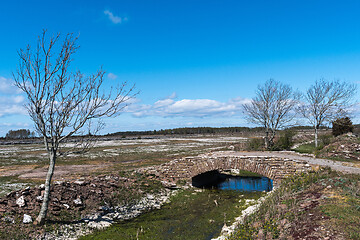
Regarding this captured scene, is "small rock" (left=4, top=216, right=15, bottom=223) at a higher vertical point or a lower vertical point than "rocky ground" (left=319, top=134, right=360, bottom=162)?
lower

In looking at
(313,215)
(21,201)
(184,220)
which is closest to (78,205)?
(21,201)

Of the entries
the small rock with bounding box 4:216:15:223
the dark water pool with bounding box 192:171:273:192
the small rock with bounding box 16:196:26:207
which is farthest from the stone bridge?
the small rock with bounding box 4:216:15:223

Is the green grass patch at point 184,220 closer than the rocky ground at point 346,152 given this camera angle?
Yes

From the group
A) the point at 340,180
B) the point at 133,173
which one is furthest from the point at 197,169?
the point at 340,180

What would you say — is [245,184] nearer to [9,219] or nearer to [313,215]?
[313,215]

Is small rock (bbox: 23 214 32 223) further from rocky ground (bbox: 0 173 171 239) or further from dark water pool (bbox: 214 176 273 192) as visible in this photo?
dark water pool (bbox: 214 176 273 192)

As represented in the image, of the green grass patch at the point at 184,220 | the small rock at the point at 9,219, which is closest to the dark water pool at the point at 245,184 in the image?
the green grass patch at the point at 184,220

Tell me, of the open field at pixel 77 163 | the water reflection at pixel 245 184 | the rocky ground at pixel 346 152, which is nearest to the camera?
the rocky ground at pixel 346 152

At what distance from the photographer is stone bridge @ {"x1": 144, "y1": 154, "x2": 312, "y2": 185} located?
1426 cm

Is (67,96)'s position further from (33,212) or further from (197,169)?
(197,169)

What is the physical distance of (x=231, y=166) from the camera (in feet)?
51.8

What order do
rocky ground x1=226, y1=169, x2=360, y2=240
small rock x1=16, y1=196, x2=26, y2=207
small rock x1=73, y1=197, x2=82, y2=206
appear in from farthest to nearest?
small rock x1=73, y1=197, x2=82, y2=206
small rock x1=16, y1=196, x2=26, y2=207
rocky ground x1=226, y1=169, x2=360, y2=240

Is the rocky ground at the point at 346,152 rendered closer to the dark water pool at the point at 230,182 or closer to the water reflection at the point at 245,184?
the water reflection at the point at 245,184

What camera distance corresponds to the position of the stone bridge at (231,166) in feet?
46.8
